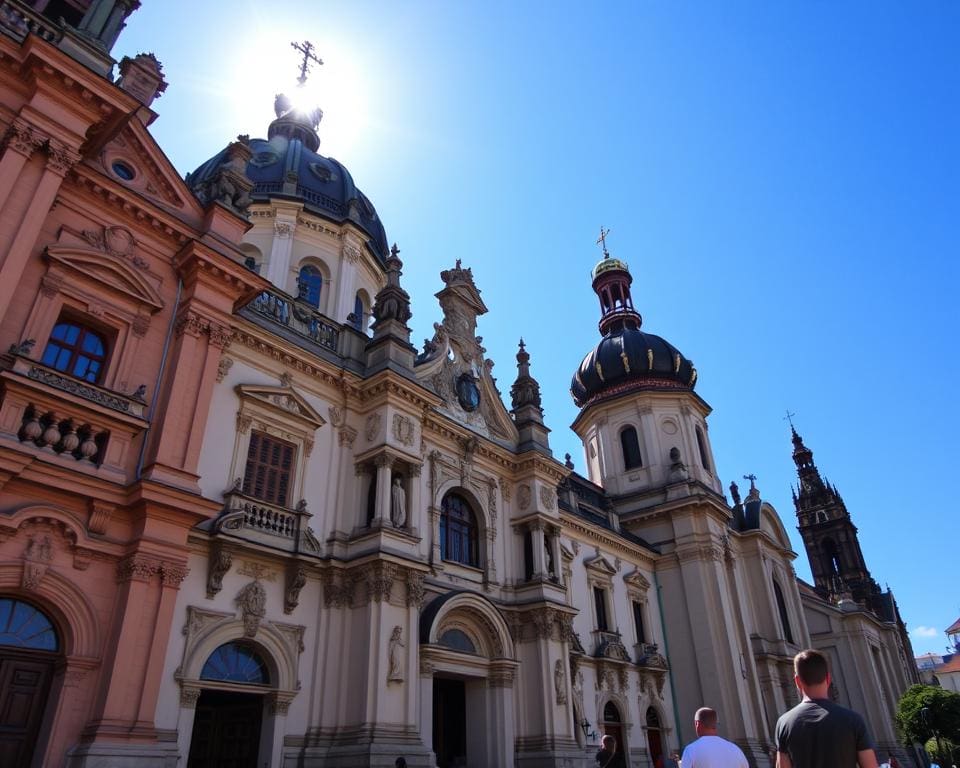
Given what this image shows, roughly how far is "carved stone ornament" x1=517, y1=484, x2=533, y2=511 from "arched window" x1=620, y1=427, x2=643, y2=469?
45.2 ft

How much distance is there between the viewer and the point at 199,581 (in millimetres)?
14062

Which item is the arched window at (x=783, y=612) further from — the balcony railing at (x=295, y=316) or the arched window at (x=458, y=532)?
the balcony railing at (x=295, y=316)

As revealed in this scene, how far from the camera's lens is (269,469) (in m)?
16.6

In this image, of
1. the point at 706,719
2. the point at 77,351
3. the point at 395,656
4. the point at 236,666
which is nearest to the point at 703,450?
the point at 395,656

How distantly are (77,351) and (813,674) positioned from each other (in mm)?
13571

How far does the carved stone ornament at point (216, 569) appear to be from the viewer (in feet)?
46.4

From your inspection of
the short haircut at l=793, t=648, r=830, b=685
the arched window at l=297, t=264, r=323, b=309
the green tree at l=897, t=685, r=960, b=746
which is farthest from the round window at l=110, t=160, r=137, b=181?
the green tree at l=897, t=685, r=960, b=746

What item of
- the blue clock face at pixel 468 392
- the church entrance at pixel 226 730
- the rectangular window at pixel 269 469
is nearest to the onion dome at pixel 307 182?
the blue clock face at pixel 468 392

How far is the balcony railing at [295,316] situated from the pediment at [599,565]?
13.7 metres

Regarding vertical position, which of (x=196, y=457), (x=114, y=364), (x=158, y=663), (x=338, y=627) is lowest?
(x=158, y=663)

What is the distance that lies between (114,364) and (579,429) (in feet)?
94.8

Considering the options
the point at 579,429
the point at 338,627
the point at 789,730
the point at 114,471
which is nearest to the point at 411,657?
the point at 338,627

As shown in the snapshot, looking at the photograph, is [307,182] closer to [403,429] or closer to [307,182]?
[307,182]

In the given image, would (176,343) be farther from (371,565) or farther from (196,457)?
(371,565)
